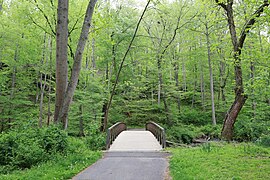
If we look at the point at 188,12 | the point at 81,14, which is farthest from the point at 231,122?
the point at 188,12

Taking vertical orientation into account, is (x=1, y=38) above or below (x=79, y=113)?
above

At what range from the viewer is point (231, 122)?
11805 millimetres

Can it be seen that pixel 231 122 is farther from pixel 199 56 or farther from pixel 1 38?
pixel 1 38

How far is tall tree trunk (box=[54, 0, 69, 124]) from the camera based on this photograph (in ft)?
24.7

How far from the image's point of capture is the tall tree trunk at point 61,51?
7.54m

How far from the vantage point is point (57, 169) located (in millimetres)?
5578

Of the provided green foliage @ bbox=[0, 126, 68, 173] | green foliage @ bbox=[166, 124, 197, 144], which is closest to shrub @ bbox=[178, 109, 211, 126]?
green foliage @ bbox=[166, 124, 197, 144]

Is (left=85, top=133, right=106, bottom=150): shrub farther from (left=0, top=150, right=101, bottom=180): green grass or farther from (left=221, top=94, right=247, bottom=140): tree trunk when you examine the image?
(left=221, top=94, right=247, bottom=140): tree trunk

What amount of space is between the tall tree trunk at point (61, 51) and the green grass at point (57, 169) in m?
1.38

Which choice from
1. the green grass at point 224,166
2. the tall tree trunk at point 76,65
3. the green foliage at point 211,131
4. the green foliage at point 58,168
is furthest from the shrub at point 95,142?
the green foliage at point 211,131

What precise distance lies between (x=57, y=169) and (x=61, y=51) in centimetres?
371

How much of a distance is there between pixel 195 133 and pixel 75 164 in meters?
15.0

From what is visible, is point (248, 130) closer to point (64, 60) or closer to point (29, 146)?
point (64, 60)

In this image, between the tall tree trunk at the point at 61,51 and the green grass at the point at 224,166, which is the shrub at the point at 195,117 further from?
the tall tree trunk at the point at 61,51
